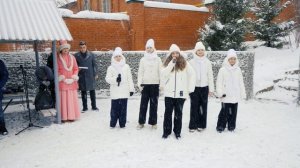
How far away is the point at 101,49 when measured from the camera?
13406mm

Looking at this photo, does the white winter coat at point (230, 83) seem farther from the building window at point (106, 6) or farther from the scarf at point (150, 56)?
the building window at point (106, 6)

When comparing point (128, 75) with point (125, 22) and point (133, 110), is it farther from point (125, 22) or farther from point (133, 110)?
point (125, 22)

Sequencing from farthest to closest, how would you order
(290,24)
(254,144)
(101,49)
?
(290,24), (101,49), (254,144)

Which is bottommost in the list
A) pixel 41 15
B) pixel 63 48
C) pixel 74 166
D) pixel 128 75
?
pixel 74 166

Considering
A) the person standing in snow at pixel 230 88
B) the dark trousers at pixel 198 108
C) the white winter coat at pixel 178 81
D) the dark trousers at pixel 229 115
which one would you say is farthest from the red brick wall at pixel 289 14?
the white winter coat at pixel 178 81

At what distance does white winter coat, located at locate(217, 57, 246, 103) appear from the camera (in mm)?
6980

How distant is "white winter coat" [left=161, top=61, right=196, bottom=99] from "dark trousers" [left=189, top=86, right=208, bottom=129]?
554 mm

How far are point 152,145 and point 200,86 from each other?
1.75 metres

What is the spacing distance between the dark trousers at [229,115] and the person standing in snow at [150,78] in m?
1.51

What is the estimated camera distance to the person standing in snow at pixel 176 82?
21.2 ft

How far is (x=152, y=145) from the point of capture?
627 cm

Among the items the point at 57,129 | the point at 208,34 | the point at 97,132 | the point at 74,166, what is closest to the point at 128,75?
the point at 97,132

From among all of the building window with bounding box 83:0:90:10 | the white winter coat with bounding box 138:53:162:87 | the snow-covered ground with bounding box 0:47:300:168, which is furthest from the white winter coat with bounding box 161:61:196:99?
the building window with bounding box 83:0:90:10

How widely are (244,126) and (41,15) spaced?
559cm
